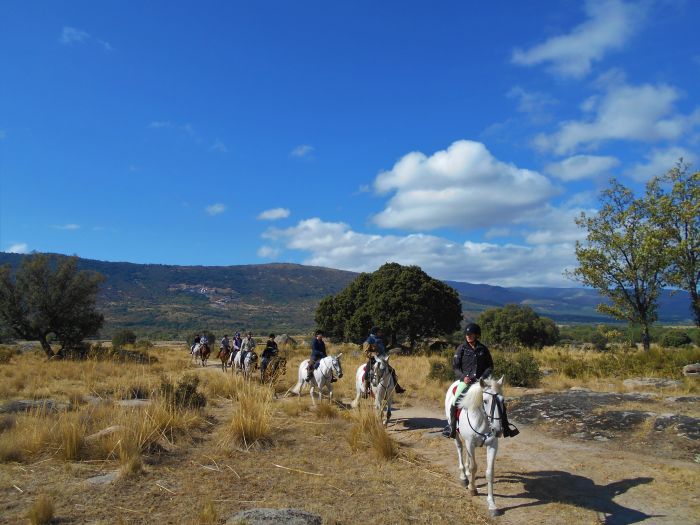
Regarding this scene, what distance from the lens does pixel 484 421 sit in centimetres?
712

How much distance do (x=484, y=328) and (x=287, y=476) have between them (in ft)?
158

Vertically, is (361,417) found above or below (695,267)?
below

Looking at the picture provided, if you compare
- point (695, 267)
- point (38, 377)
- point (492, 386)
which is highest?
point (695, 267)

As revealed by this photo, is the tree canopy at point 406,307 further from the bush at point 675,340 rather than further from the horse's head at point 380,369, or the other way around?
the horse's head at point 380,369

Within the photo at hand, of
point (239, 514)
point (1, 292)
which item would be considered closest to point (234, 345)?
point (1, 292)

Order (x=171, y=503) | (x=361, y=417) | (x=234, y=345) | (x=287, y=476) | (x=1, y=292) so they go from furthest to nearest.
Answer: (x=1, y=292)
(x=234, y=345)
(x=361, y=417)
(x=287, y=476)
(x=171, y=503)

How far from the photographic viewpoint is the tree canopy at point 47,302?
103 ft

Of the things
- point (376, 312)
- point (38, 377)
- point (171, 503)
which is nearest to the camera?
point (171, 503)

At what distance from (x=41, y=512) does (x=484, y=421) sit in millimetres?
6149

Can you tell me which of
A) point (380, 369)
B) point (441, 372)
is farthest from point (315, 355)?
point (441, 372)

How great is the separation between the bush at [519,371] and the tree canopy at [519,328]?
2941 cm

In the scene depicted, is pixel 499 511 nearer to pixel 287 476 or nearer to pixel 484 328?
pixel 287 476

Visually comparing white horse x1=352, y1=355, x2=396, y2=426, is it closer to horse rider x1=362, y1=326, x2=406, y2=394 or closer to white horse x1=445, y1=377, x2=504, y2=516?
horse rider x1=362, y1=326, x2=406, y2=394

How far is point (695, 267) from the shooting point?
19.2 m
